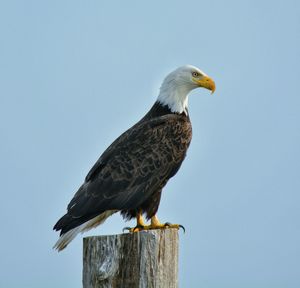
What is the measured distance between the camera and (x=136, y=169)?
7125 millimetres

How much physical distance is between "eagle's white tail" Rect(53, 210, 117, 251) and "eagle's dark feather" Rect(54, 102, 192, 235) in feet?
0.33

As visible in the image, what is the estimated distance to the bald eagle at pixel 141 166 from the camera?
650cm

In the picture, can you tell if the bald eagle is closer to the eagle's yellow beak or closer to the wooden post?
the eagle's yellow beak

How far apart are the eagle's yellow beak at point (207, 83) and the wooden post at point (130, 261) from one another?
385 centimetres

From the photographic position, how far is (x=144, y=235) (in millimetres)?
4262

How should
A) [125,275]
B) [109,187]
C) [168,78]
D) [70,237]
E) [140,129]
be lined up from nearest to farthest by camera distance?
[125,275]
[70,237]
[109,187]
[140,129]
[168,78]

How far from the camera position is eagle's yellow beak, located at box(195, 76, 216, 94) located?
788cm

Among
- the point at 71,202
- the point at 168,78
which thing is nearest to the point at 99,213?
the point at 71,202

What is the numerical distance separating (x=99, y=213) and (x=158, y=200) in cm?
88

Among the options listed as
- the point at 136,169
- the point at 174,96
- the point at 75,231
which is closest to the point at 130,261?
the point at 75,231

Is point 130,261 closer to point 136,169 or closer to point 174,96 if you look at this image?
point 136,169

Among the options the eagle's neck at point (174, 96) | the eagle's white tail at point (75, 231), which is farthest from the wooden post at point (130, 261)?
the eagle's neck at point (174, 96)

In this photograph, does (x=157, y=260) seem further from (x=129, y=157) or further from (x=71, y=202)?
(x=129, y=157)

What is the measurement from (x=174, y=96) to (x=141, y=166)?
120cm
